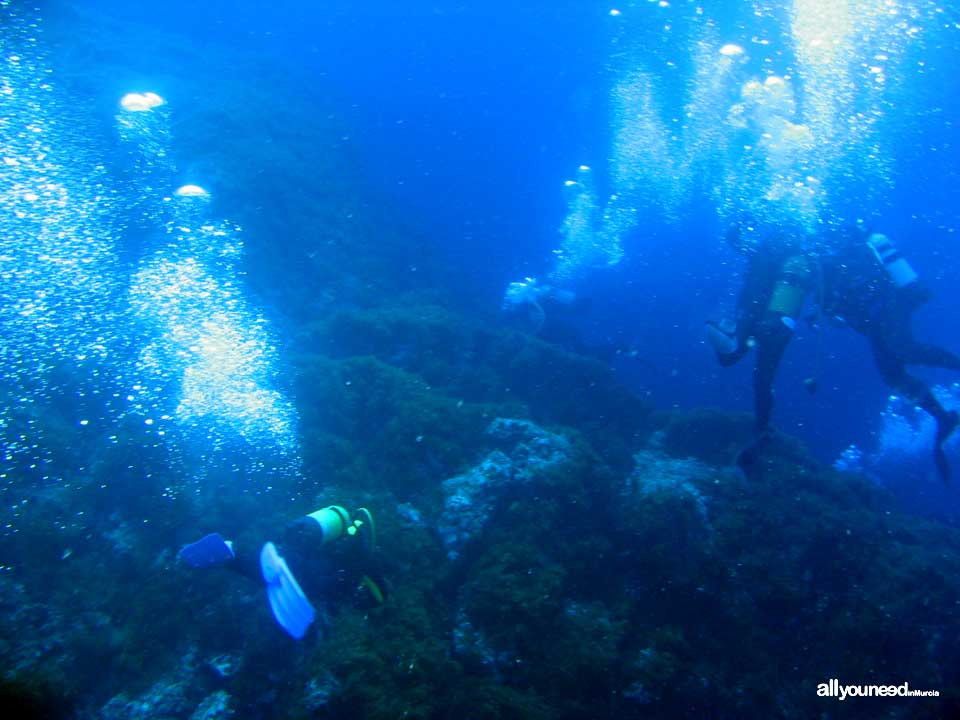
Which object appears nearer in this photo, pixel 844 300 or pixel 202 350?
pixel 844 300

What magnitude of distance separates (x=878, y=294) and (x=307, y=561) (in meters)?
7.19

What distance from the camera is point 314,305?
10.0 m

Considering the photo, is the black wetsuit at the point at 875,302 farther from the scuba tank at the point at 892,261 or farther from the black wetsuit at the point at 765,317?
the black wetsuit at the point at 765,317

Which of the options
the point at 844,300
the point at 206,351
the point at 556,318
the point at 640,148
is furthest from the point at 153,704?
the point at 640,148

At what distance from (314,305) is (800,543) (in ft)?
28.6

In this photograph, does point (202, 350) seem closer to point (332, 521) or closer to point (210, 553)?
point (210, 553)

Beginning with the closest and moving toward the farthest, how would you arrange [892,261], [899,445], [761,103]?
[892,261] → [899,445] → [761,103]

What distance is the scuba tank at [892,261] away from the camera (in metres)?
6.24

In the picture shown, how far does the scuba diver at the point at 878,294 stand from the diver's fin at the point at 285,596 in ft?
21.8

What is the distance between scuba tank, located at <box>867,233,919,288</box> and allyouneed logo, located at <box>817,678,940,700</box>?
4487mm

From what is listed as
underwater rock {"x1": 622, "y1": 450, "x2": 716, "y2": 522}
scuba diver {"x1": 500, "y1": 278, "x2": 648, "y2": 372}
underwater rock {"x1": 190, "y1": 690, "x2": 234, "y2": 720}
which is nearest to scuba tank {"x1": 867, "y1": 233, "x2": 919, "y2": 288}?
underwater rock {"x1": 622, "y1": 450, "x2": 716, "y2": 522}

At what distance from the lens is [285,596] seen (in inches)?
155

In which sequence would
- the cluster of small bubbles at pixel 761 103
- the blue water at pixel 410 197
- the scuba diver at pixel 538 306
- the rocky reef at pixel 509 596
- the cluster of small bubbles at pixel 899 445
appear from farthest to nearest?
the cluster of small bubbles at pixel 761 103 < the cluster of small bubbles at pixel 899 445 < the scuba diver at pixel 538 306 < the blue water at pixel 410 197 < the rocky reef at pixel 509 596

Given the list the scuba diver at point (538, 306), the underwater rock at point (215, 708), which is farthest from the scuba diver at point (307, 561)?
the scuba diver at point (538, 306)
